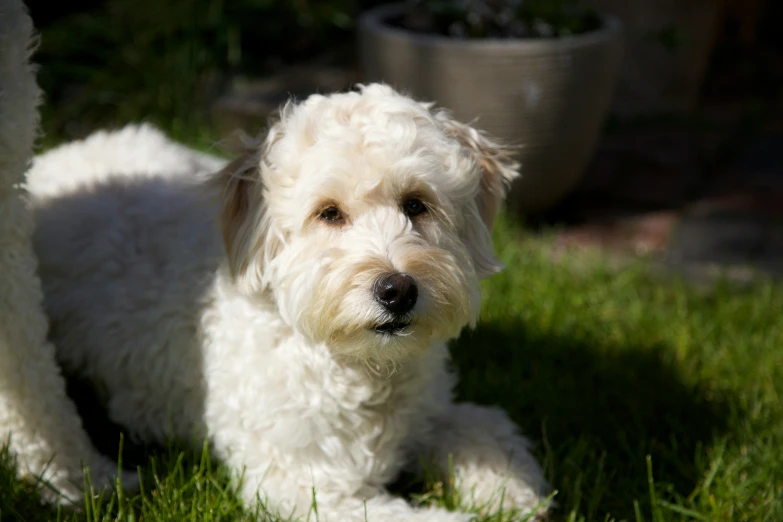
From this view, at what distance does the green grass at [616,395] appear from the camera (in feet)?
8.70

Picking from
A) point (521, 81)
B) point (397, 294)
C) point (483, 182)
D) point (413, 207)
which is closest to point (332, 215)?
point (413, 207)

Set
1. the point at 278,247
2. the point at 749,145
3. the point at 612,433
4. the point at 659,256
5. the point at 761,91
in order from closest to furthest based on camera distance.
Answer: the point at 278,247, the point at 612,433, the point at 659,256, the point at 749,145, the point at 761,91

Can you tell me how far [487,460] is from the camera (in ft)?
8.93

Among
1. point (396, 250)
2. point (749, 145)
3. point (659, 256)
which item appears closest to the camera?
point (396, 250)

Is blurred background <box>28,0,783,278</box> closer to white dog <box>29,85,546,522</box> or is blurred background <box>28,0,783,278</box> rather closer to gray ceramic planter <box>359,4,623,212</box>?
gray ceramic planter <box>359,4,623,212</box>

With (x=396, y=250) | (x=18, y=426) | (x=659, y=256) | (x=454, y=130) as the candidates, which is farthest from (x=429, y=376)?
(x=659, y=256)

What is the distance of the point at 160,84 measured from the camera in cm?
560

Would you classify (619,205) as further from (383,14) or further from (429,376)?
(429,376)

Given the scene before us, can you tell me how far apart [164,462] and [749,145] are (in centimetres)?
481

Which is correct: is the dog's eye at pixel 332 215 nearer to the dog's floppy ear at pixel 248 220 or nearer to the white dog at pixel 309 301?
the white dog at pixel 309 301

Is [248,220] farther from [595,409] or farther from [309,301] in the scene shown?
[595,409]

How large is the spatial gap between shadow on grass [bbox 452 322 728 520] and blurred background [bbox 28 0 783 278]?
1.24 meters

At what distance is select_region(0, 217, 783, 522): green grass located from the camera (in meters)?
2.65

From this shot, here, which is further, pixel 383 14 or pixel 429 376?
pixel 383 14
